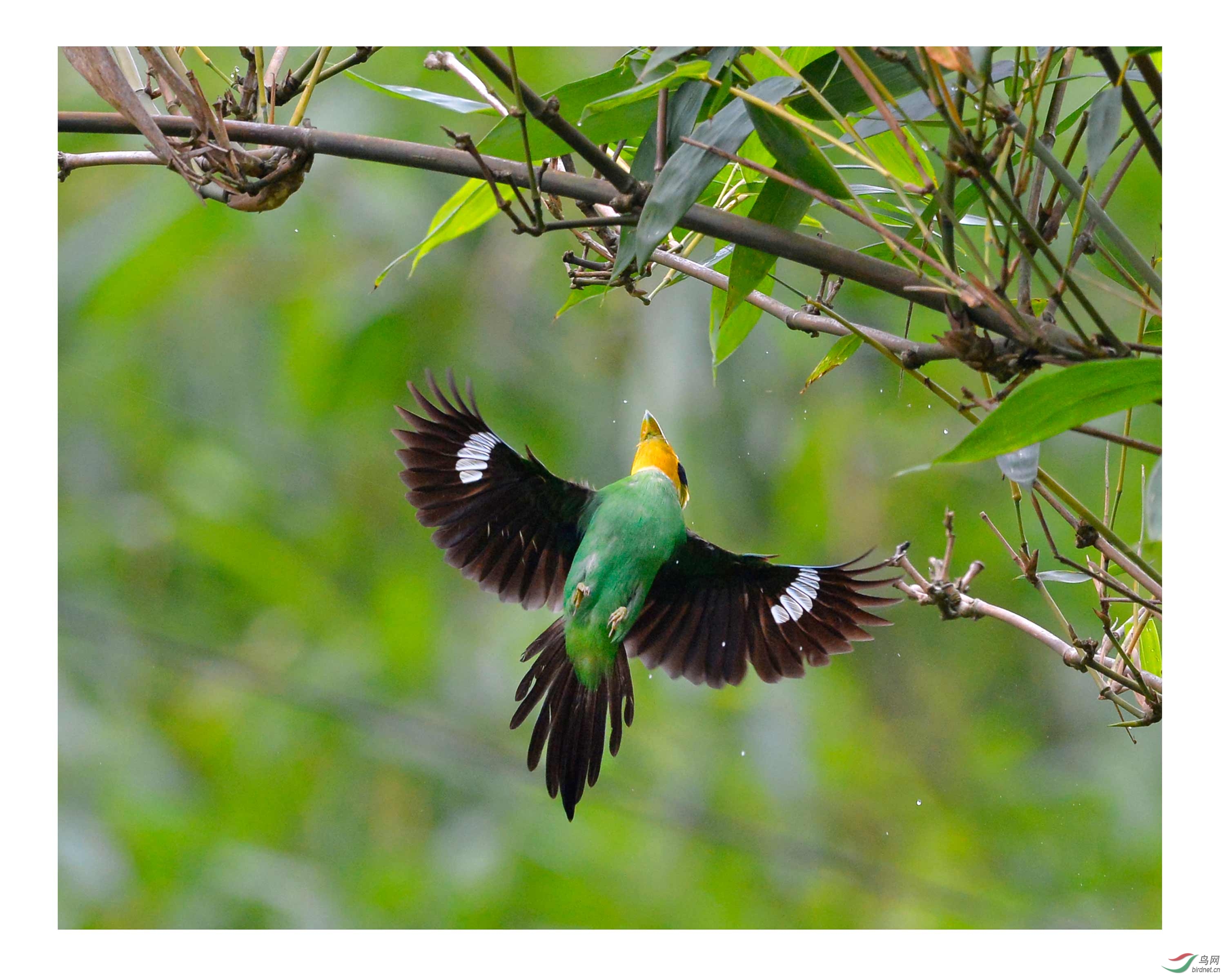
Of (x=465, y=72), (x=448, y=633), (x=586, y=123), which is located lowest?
(x=586, y=123)

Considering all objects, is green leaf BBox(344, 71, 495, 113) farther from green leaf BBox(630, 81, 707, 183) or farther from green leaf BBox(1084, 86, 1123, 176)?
green leaf BBox(1084, 86, 1123, 176)

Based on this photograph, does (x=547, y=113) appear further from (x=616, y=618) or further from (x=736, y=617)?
(x=736, y=617)

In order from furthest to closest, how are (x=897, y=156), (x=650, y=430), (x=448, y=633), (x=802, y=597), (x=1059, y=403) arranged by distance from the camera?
(x=448, y=633)
(x=650, y=430)
(x=802, y=597)
(x=897, y=156)
(x=1059, y=403)

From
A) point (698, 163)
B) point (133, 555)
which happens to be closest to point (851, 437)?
point (133, 555)

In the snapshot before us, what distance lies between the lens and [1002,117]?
26.9 inches

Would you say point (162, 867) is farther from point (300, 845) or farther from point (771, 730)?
point (771, 730)

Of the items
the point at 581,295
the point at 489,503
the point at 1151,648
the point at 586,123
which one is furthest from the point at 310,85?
the point at 1151,648

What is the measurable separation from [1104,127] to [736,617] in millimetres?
781

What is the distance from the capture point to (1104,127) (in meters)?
0.75

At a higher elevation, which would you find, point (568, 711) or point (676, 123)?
point (676, 123)

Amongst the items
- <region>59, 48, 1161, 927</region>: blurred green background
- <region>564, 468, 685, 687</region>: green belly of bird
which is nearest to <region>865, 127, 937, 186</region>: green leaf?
<region>564, 468, 685, 687</region>: green belly of bird

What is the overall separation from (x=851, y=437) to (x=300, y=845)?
1.91 meters

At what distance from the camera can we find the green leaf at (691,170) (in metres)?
0.75
